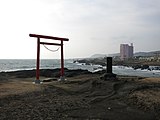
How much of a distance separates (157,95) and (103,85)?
4.00 meters

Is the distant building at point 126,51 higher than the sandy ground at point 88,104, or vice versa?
the distant building at point 126,51

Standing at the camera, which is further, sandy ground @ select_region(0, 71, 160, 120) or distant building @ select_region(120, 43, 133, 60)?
distant building @ select_region(120, 43, 133, 60)

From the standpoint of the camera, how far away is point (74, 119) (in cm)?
909

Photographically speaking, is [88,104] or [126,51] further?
[126,51]

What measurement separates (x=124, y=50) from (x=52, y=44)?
164772mm

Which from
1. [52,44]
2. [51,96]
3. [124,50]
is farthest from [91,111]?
[124,50]

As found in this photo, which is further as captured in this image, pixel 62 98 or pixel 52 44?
pixel 52 44

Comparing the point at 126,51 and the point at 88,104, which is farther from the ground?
the point at 126,51

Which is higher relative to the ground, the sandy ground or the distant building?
the distant building

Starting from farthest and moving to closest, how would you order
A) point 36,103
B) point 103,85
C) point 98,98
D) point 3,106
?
point 103,85
point 98,98
point 36,103
point 3,106

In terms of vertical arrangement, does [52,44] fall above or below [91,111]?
above

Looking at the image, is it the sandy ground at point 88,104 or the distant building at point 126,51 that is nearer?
the sandy ground at point 88,104

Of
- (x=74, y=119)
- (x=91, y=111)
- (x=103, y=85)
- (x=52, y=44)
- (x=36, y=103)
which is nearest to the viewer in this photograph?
(x=74, y=119)

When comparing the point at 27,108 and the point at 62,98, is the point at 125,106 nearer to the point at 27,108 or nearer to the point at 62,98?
the point at 62,98
